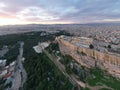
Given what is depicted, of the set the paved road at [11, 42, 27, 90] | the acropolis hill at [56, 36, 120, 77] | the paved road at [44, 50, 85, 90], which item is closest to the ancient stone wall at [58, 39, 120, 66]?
the acropolis hill at [56, 36, 120, 77]

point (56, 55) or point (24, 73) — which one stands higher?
point (56, 55)

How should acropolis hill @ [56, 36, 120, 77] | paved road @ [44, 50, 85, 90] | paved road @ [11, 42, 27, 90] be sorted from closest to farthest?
paved road @ [44, 50, 85, 90] → acropolis hill @ [56, 36, 120, 77] → paved road @ [11, 42, 27, 90]

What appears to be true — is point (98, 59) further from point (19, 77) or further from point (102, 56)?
point (19, 77)

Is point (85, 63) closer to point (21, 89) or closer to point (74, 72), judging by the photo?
point (74, 72)

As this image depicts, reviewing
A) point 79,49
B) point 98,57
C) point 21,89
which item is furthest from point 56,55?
point 21,89

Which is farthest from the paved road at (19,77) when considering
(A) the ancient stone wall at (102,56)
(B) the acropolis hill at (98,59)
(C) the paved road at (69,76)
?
(A) the ancient stone wall at (102,56)

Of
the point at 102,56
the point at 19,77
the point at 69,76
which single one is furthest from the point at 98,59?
the point at 19,77

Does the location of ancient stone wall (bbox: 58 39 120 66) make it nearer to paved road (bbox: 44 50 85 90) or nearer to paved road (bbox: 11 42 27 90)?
paved road (bbox: 44 50 85 90)

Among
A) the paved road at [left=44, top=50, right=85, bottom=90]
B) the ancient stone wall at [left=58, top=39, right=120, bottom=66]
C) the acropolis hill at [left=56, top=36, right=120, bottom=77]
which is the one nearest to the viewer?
the paved road at [left=44, top=50, right=85, bottom=90]

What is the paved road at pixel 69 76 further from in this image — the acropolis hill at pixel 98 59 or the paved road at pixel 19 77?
the paved road at pixel 19 77

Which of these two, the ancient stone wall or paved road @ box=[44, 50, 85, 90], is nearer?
paved road @ box=[44, 50, 85, 90]

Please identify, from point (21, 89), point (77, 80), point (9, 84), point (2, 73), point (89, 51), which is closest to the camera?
point (77, 80)
